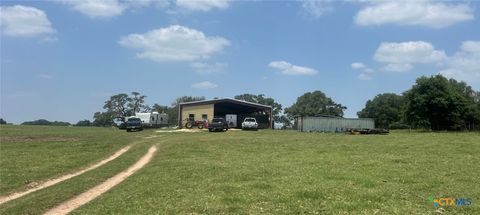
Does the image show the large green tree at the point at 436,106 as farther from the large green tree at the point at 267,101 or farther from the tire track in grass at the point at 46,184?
the large green tree at the point at 267,101

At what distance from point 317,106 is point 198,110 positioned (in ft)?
302

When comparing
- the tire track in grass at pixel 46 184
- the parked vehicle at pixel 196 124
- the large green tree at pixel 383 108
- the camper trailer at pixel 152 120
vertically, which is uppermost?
the large green tree at pixel 383 108

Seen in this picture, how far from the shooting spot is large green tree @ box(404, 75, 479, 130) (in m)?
73.8

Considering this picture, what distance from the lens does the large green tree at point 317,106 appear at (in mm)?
166125

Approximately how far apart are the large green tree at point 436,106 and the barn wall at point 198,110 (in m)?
31.1

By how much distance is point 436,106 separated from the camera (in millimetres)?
74125

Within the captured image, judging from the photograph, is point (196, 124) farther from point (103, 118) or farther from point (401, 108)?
point (103, 118)

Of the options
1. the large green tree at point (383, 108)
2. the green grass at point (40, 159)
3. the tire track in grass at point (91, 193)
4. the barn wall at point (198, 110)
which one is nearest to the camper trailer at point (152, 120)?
the barn wall at point (198, 110)

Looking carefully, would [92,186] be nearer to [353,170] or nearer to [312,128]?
[353,170]

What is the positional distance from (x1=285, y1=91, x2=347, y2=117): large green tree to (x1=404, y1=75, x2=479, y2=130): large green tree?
282ft

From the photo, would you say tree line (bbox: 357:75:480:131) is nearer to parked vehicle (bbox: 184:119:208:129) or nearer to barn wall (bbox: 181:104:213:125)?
barn wall (bbox: 181:104:213:125)

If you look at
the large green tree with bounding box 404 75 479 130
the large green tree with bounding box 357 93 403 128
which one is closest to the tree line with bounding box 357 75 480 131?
the large green tree with bounding box 404 75 479 130

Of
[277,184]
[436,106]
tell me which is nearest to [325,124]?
[436,106]

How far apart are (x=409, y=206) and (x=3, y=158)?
83.7ft
